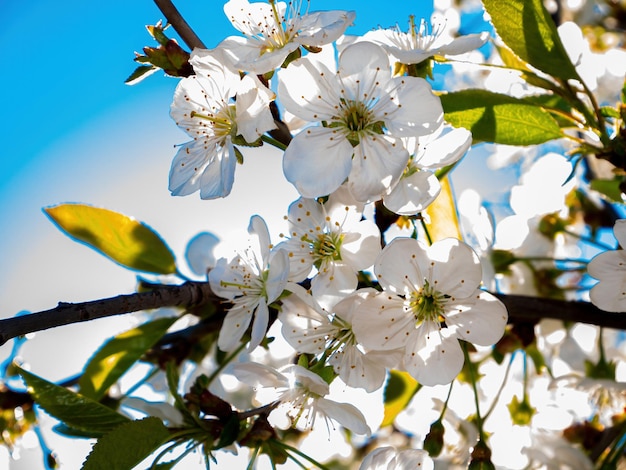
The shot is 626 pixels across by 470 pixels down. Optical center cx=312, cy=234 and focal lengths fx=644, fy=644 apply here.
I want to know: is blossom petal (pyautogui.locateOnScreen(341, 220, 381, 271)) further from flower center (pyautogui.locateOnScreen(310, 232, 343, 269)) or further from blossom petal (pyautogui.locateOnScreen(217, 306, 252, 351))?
blossom petal (pyautogui.locateOnScreen(217, 306, 252, 351))

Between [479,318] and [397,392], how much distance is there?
0.53 m

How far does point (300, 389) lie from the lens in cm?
104

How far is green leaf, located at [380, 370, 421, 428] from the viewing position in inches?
58.4

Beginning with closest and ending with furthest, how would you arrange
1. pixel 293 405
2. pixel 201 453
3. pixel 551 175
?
pixel 293 405
pixel 201 453
pixel 551 175

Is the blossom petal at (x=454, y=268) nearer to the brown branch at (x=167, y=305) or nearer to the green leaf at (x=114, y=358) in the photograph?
the brown branch at (x=167, y=305)

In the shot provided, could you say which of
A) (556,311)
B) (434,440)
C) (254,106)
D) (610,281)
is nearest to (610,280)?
(610,281)

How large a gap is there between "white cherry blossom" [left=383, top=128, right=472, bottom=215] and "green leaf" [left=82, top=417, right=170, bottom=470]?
1.77 feet

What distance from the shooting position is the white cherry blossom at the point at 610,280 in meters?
1.07

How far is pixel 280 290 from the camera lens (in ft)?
3.27

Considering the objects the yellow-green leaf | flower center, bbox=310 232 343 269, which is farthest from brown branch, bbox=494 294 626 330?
flower center, bbox=310 232 343 269

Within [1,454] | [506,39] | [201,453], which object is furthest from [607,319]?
[1,454]

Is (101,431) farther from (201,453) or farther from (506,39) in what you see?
(506,39)

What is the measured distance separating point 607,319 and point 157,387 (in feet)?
3.66

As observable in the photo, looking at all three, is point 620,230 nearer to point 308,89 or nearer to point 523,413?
point 308,89
